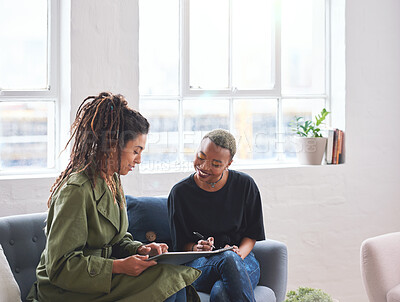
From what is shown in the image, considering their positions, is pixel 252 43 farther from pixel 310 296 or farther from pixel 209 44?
pixel 310 296

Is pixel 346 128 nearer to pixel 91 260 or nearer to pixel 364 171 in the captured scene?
pixel 364 171

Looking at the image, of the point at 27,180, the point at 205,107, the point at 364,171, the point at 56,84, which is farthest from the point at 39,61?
the point at 364,171

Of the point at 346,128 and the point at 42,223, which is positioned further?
the point at 346,128

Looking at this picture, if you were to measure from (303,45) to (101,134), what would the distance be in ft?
7.95

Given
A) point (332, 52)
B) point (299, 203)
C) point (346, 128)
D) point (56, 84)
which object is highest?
point (332, 52)

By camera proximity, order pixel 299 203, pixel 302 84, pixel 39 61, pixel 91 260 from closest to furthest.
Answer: pixel 91 260
pixel 39 61
pixel 299 203
pixel 302 84

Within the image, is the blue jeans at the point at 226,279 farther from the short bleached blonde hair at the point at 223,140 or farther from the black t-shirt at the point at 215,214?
the short bleached blonde hair at the point at 223,140

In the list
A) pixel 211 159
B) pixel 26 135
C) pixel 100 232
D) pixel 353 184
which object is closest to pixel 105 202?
pixel 100 232

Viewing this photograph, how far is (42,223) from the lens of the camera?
286 cm

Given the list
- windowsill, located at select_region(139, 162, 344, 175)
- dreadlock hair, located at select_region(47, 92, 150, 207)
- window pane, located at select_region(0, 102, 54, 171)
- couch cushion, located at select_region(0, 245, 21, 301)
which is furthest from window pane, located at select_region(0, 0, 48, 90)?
couch cushion, located at select_region(0, 245, 21, 301)

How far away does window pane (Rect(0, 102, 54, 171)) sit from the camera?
3.55 meters

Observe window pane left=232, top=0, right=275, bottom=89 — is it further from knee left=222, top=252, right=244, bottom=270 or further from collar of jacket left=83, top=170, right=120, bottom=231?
collar of jacket left=83, top=170, right=120, bottom=231

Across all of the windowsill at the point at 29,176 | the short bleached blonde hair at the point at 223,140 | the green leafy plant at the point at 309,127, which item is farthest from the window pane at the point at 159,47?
the short bleached blonde hair at the point at 223,140

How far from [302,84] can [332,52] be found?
0.33 metres
